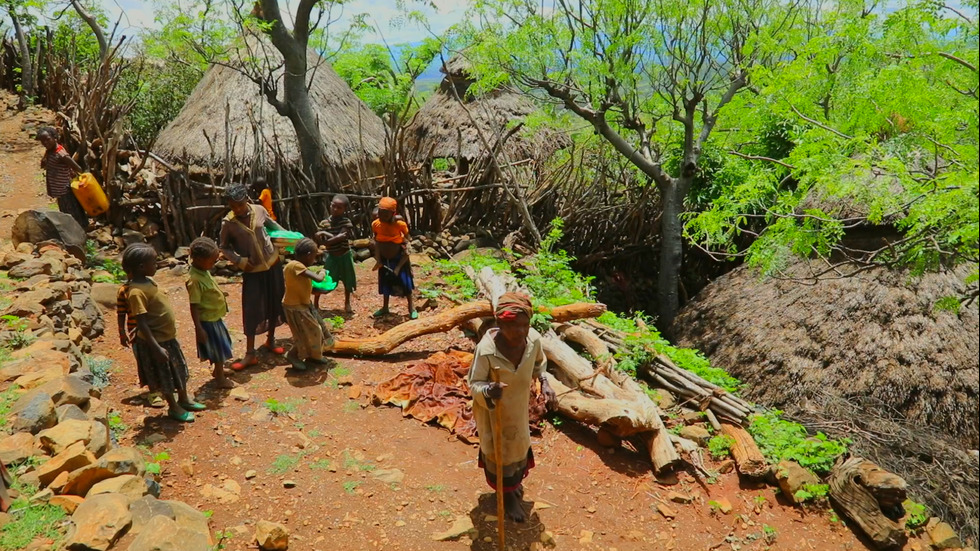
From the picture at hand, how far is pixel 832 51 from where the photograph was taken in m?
5.98

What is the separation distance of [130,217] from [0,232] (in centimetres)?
148

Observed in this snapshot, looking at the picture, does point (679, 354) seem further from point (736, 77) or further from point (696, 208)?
point (736, 77)

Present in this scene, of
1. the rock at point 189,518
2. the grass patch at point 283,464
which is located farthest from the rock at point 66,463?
the grass patch at point 283,464

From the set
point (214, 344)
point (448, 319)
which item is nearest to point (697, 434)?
point (448, 319)

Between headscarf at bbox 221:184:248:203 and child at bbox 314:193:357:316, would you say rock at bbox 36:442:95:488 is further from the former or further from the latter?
child at bbox 314:193:357:316

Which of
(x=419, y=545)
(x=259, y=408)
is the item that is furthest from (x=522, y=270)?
(x=419, y=545)

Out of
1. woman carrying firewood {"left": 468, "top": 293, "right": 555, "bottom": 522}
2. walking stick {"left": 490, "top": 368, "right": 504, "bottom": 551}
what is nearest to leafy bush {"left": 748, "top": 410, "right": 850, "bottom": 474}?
woman carrying firewood {"left": 468, "top": 293, "right": 555, "bottom": 522}

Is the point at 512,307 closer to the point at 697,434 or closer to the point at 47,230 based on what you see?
the point at 697,434

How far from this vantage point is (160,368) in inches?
153

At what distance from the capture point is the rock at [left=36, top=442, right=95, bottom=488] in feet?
9.30

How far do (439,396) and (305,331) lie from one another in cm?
125

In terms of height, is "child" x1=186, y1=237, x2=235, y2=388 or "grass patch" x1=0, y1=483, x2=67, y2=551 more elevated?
"child" x1=186, y1=237, x2=235, y2=388

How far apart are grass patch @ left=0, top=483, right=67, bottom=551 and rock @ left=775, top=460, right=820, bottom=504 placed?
14.1ft

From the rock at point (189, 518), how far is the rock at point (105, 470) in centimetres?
32
